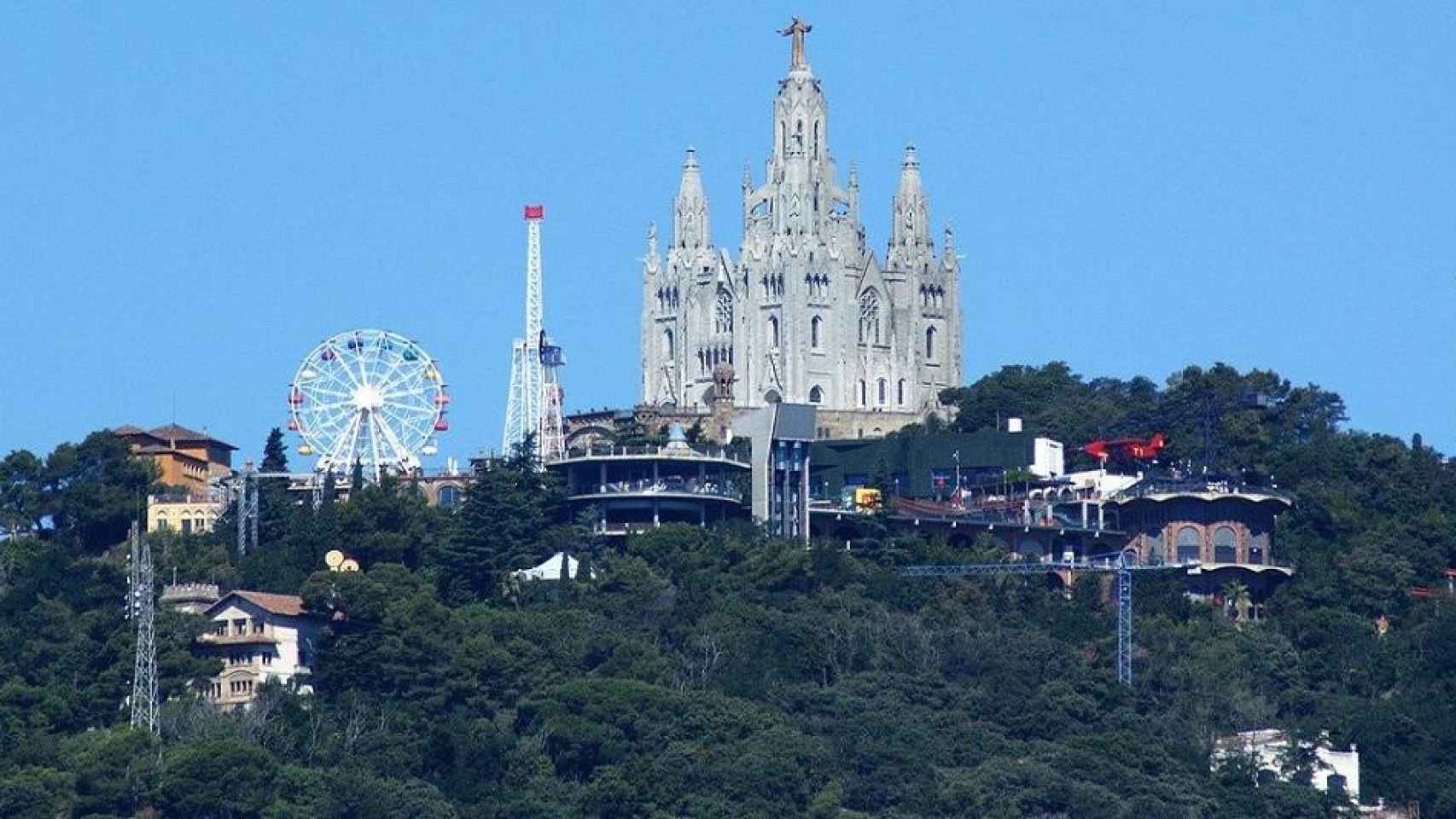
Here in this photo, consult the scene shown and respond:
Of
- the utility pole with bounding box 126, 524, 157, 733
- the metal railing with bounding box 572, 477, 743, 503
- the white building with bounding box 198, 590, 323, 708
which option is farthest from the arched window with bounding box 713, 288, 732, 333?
the utility pole with bounding box 126, 524, 157, 733

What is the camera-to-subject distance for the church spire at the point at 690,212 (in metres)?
194

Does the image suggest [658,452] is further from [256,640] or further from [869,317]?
[869,317]

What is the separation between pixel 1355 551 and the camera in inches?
6181

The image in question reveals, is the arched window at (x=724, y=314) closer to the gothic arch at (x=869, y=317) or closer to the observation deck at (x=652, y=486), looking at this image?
the gothic arch at (x=869, y=317)

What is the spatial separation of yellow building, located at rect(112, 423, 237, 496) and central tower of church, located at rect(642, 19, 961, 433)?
25.0 meters

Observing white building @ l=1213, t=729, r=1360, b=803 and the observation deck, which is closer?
white building @ l=1213, t=729, r=1360, b=803

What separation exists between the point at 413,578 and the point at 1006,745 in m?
18.6

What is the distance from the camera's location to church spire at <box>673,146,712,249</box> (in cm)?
19438

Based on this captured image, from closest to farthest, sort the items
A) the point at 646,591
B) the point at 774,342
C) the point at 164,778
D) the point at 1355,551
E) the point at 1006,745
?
the point at 164,778 < the point at 1006,745 < the point at 646,591 < the point at 1355,551 < the point at 774,342

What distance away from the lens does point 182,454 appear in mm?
168125

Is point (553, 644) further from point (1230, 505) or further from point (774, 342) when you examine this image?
point (774, 342)

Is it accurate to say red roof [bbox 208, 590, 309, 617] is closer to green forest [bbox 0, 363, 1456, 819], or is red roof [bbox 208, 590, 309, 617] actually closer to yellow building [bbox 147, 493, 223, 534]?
green forest [bbox 0, 363, 1456, 819]

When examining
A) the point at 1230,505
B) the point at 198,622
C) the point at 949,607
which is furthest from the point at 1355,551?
the point at 198,622

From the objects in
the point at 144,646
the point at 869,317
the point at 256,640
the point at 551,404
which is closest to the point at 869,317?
the point at 869,317
